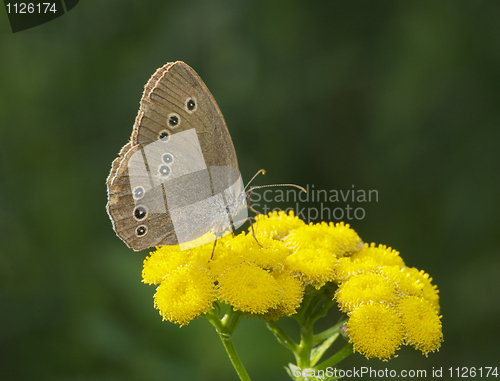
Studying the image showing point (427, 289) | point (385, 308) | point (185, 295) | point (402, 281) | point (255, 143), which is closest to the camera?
point (185, 295)

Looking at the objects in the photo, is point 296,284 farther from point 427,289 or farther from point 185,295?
point 427,289

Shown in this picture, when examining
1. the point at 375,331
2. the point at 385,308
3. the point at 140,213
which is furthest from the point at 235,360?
the point at 140,213

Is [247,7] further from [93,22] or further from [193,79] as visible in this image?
[193,79]

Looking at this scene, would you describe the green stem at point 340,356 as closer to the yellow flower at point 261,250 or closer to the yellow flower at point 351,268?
the yellow flower at point 351,268

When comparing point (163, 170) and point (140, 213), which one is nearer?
point (140, 213)

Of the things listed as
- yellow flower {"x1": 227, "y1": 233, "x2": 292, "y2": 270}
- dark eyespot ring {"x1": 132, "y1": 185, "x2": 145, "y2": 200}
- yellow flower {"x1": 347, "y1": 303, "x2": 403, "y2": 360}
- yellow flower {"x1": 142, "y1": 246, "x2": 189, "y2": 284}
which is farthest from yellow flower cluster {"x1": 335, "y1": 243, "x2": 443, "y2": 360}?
dark eyespot ring {"x1": 132, "y1": 185, "x2": 145, "y2": 200}

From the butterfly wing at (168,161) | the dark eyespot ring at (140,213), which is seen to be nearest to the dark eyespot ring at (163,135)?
the butterfly wing at (168,161)

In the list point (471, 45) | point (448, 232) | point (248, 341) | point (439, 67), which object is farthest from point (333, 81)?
point (248, 341)
